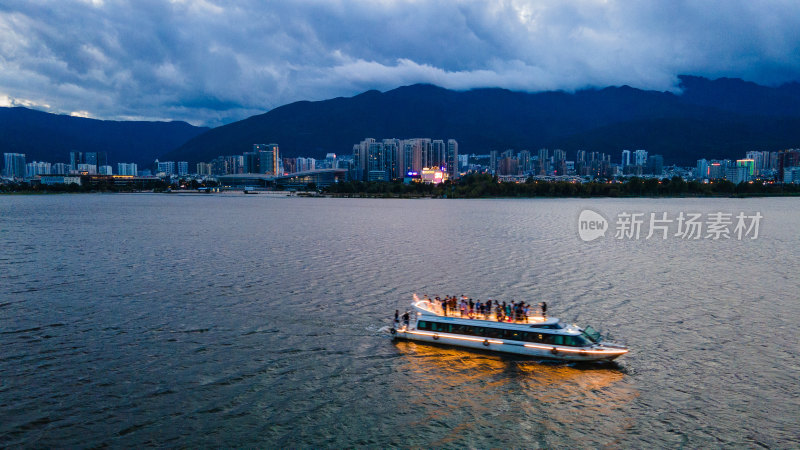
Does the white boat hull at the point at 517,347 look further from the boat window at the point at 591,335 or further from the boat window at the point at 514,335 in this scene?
the boat window at the point at 591,335

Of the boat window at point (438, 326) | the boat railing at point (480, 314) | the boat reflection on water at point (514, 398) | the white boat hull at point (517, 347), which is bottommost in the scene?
the boat reflection on water at point (514, 398)

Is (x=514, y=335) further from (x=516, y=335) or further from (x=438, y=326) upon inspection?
(x=438, y=326)

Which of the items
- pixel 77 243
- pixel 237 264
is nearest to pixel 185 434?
pixel 237 264

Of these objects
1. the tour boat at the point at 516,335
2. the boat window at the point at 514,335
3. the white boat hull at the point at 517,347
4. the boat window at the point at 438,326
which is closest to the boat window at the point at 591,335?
the tour boat at the point at 516,335

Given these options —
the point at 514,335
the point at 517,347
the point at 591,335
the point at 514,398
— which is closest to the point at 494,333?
the point at 514,335

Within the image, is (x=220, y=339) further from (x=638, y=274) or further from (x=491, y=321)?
(x=638, y=274)

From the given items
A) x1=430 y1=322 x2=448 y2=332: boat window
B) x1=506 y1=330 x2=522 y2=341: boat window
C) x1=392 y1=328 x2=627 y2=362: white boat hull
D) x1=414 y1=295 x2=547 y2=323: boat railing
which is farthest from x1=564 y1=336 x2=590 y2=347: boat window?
x1=430 y1=322 x2=448 y2=332: boat window
